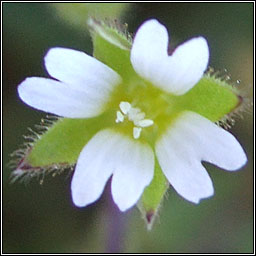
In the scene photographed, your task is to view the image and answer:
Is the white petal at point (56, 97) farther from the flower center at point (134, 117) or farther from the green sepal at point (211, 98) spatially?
the green sepal at point (211, 98)

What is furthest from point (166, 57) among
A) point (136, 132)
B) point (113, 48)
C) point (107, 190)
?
point (107, 190)

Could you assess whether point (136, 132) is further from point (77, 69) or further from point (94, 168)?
point (77, 69)

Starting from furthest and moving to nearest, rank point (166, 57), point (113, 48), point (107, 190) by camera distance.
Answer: point (107, 190), point (113, 48), point (166, 57)

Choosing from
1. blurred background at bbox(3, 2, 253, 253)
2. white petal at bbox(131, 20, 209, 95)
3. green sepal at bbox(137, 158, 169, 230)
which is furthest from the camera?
blurred background at bbox(3, 2, 253, 253)

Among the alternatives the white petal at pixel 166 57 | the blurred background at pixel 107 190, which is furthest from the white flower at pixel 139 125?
the blurred background at pixel 107 190

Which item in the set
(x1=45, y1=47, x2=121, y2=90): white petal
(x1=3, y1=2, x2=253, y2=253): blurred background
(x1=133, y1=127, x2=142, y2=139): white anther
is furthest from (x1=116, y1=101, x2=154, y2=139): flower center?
(x1=3, y1=2, x2=253, y2=253): blurred background

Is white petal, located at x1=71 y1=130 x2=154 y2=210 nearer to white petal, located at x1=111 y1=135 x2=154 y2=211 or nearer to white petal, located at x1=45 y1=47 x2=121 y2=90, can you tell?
white petal, located at x1=111 y1=135 x2=154 y2=211

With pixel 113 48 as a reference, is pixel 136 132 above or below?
below
